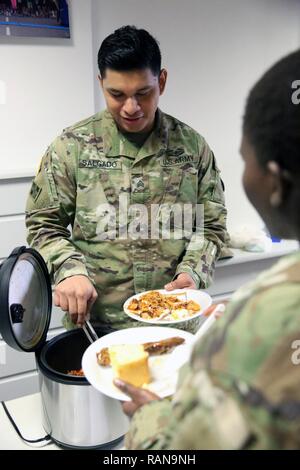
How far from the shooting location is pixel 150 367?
833mm

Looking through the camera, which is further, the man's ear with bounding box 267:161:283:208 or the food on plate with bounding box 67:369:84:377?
the food on plate with bounding box 67:369:84:377

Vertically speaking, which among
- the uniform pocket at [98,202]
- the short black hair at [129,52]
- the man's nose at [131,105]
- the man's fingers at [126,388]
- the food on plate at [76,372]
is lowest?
the food on plate at [76,372]

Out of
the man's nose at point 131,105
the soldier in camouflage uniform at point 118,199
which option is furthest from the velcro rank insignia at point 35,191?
the man's nose at point 131,105

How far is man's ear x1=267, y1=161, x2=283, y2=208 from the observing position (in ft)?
1.54

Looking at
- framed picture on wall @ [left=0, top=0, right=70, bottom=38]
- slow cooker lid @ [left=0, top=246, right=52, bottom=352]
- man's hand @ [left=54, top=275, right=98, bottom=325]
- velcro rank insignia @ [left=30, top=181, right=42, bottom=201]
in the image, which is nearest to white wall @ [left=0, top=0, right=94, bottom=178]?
framed picture on wall @ [left=0, top=0, right=70, bottom=38]

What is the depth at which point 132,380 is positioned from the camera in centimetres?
78

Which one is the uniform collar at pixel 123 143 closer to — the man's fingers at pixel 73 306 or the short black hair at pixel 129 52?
the short black hair at pixel 129 52

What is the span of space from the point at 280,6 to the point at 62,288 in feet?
6.66

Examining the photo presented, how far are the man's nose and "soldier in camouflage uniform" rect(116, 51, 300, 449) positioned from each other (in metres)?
0.74

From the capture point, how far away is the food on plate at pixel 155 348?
33.2 inches

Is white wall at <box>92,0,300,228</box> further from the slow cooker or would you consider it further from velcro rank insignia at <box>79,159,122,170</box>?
the slow cooker

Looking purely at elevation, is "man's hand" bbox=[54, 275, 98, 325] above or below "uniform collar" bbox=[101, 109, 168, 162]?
below
